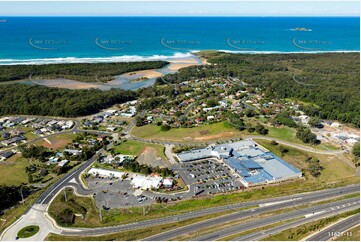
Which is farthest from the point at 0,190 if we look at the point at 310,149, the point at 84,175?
the point at 310,149

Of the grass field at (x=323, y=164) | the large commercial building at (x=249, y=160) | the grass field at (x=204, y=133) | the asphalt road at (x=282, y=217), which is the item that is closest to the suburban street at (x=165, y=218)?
the asphalt road at (x=282, y=217)

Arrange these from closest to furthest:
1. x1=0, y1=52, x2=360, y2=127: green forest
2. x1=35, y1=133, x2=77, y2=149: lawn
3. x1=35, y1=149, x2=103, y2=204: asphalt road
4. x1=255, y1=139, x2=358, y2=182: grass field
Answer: x1=35, y1=149, x2=103, y2=204: asphalt road < x1=255, y1=139, x2=358, y2=182: grass field < x1=35, y1=133, x2=77, y2=149: lawn < x1=0, y1=52, x2=360, y2=127: green forest

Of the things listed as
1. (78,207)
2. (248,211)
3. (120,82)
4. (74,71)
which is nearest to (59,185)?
(78,207)

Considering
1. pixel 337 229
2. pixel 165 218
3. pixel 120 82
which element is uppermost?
pixel 337 229

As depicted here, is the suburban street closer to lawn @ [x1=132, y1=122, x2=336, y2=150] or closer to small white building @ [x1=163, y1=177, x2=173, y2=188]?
small white building @ [x1=163, y1=177, x2=173, y2=188]

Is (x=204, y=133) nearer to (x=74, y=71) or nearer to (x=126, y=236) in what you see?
(x=126, y=236)

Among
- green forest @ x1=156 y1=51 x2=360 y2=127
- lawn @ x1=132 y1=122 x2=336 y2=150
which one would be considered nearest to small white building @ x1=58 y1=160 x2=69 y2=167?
lawn @ x1=132 y1=122 x2=336 y2=150
